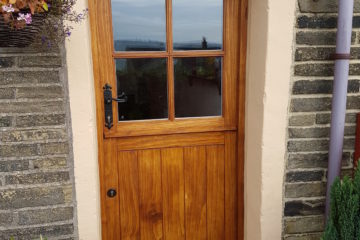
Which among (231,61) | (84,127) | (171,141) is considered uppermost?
(231,61)

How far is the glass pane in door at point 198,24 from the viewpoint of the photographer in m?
2.08

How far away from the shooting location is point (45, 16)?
145 cm

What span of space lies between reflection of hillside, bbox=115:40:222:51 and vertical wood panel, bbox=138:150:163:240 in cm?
63

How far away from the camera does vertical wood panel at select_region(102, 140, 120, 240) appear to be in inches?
83.2

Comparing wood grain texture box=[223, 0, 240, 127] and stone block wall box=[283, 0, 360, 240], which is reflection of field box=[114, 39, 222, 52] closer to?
wood grain texture box=[223, 0, 240, 127]

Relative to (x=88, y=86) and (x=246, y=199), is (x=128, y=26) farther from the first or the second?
(x=246, y=199)

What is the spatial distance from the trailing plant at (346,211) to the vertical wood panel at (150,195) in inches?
39.9

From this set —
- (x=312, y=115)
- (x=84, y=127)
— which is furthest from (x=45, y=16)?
(x=312, y=115)

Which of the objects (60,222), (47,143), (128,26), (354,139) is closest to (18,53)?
(47,143)

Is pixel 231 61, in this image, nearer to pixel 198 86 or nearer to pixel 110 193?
pixel 198 86

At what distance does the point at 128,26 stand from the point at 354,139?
1.50m

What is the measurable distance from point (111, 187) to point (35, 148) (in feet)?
1.77

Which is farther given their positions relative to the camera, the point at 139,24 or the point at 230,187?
the point at 230,187

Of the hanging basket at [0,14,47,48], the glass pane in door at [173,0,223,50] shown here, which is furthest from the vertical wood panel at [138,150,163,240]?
the hanging basket at [0,14,47,48]
